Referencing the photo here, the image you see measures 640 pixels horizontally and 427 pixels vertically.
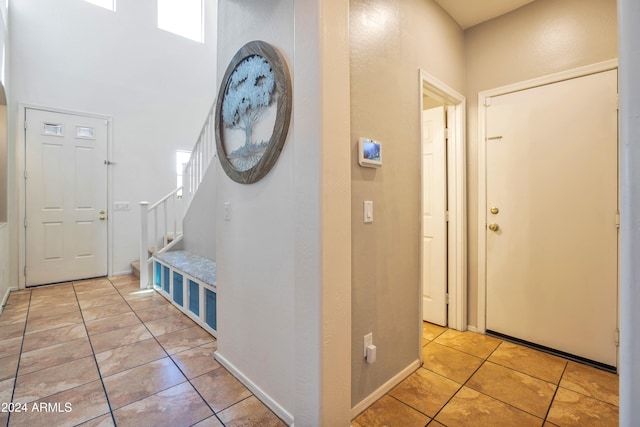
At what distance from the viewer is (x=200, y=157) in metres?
3.69

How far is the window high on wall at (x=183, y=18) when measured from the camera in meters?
4.79

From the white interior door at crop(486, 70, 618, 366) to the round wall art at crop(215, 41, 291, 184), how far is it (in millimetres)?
1864

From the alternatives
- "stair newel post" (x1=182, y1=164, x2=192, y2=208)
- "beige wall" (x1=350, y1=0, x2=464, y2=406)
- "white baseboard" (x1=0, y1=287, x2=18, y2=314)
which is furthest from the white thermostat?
"white baseboard" (x1=0, y1=287, x2=18, y2=314)

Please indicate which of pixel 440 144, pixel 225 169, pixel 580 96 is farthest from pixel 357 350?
pixel 580 96

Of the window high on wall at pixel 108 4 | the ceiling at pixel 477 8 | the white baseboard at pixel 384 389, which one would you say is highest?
the window high on wall at pixel 108 4

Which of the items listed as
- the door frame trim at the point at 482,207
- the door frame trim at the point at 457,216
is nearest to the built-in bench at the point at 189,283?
the door frame trim at the point at 457,216

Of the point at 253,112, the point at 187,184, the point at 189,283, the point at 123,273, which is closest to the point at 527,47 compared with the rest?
the point at 253,112

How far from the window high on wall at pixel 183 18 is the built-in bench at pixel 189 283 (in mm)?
3661

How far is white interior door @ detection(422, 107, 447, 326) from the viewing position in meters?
2.69

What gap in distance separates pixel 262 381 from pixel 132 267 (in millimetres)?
3700

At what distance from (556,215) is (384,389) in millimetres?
1737

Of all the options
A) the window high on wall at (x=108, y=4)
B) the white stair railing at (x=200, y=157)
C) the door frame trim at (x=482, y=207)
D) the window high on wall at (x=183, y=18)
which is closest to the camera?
the door frame trim at (x=482, y=207)

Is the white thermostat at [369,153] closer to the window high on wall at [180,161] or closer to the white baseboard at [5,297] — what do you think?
the white baseboard at [5,297]

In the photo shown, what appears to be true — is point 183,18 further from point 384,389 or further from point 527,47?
point 384,389
